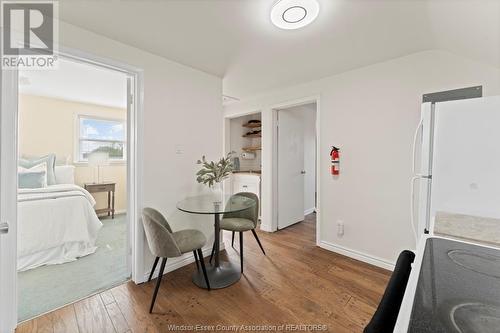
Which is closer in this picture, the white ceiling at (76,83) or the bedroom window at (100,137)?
the white ceiling at (76,83)

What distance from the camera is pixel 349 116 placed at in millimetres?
2639

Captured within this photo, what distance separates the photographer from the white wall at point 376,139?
6.80 feet

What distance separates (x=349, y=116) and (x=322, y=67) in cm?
67

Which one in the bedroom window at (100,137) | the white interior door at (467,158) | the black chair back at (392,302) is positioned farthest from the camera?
the bedroom window at (100,137)

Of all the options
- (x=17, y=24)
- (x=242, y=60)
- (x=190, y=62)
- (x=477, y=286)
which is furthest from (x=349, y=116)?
(x=17, y=24)

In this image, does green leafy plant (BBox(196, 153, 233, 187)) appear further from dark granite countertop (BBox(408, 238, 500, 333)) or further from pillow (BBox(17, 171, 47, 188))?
pillow (BBox(17, 171, 47, 188))

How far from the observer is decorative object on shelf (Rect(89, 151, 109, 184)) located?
4340 millimetres

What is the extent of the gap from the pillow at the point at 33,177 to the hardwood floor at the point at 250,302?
7.75 feet

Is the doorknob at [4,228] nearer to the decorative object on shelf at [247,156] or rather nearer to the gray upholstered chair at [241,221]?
the gray upholstered chair at [241,221]

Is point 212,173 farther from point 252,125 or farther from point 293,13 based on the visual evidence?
point 252,125

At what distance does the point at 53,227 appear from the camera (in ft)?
8.38

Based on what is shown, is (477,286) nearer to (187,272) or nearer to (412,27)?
(412,27)

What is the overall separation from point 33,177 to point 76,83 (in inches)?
60.7

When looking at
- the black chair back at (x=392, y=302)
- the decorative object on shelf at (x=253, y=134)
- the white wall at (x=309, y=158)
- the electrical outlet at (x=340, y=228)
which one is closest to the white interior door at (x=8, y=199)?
the black chair back at (x=392, y=302)
